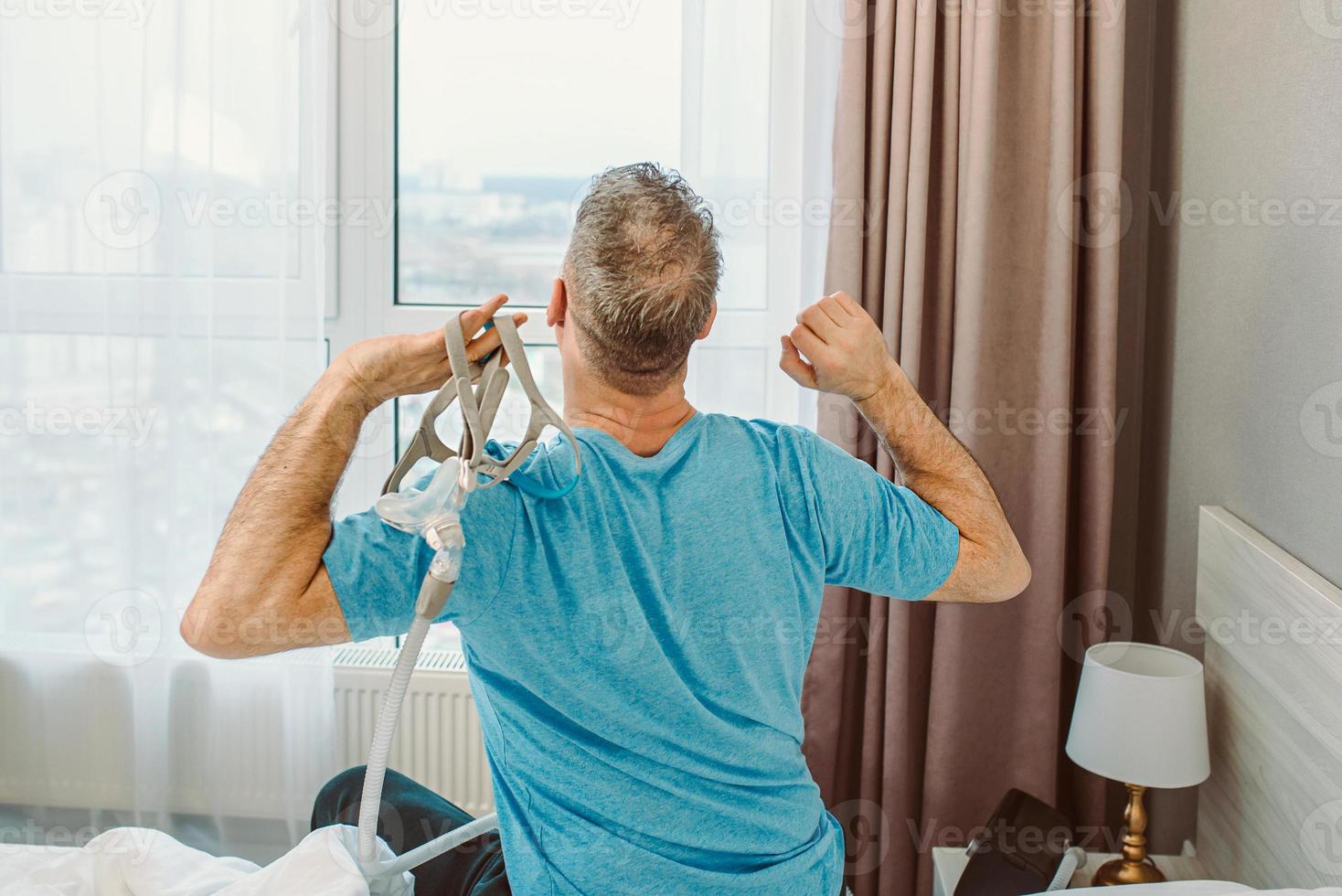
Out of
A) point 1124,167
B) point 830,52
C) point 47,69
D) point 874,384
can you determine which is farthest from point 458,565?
point 47,69

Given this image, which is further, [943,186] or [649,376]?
[943,186]

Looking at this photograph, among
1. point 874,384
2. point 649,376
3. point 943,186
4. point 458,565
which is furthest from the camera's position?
point 943,186

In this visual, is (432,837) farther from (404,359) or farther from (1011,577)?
(1011,577)

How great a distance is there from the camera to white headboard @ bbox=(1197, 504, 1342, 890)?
1.29 meters

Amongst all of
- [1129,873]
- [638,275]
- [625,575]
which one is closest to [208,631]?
[625,575]

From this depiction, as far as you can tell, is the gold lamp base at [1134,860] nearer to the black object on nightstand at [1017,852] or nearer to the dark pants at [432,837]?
the black object on nightstand at [1017,852]

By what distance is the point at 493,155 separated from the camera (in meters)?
2.43

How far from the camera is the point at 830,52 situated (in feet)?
6.92

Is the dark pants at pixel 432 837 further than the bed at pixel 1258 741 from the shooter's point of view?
Yes

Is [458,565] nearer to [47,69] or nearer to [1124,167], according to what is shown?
[1124,167]

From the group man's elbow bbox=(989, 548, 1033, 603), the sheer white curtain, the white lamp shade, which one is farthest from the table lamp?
the sheer white curtain

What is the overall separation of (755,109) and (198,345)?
3.94 ft

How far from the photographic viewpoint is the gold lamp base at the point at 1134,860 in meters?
1.73

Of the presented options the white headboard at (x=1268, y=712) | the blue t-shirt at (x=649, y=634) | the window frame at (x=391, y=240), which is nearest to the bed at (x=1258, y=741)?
the white headboard at (x=1268, y=712)
